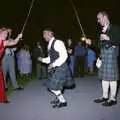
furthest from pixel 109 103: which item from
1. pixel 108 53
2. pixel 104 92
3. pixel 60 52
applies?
pixel 60 52

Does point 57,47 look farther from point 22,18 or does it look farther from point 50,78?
point 22,18

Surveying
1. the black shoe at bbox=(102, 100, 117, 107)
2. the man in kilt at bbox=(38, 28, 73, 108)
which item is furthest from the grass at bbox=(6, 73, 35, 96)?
the black shoe at bbox=(102, 100, 117, 107)

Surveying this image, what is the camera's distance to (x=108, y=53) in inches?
347

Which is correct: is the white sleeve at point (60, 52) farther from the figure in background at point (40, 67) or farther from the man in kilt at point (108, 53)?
the figure in background at point (40, 67)

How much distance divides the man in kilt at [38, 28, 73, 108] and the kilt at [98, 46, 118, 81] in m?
0.82

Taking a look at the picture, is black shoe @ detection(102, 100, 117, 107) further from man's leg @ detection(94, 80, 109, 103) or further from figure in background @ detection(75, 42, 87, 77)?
figure in background @ detection(75, 42, 87, 77)

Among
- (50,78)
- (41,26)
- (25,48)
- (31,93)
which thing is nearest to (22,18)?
(41,26)

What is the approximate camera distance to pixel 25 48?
1602cm

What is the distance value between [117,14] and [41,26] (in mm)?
4985

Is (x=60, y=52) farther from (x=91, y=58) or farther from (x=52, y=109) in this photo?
(x=91, y=58)

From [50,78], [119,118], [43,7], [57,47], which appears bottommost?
[119,118]

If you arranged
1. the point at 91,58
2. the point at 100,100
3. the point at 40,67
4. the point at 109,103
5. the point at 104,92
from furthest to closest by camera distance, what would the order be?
the point at 91,58
the point at 40,67
the point at 100,100
the point at 104,92
the point at 109,103

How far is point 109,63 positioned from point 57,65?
46.1 inches

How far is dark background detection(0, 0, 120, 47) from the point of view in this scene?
2528 cm
